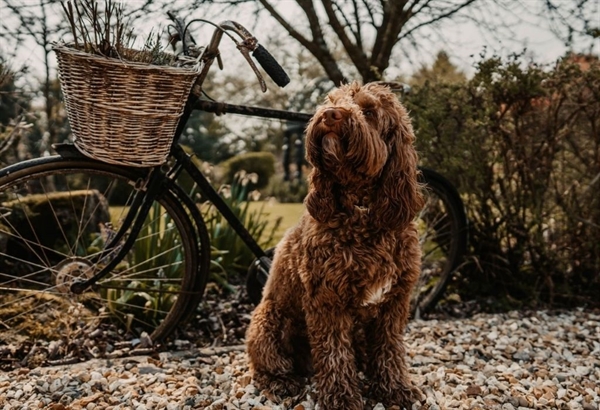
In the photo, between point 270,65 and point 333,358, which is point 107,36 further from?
point 333,358

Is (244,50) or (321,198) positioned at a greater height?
(244,50)

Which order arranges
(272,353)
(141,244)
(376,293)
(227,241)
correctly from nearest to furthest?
1. (376,293)
2. (272,353)
3. (141,244)
4. (227,241)

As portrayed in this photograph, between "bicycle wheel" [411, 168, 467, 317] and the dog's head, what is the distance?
126cm

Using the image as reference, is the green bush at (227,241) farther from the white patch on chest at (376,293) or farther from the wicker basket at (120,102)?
the white patch on chest at (376,293)

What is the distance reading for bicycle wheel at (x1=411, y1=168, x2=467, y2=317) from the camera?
3.86 meters

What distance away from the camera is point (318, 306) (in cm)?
251

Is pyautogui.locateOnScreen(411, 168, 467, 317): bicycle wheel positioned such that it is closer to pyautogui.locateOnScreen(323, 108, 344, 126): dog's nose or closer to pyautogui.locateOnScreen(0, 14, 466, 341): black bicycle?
pyautogui.locateOnScreen(0, 14, 466, 341): black bicycle

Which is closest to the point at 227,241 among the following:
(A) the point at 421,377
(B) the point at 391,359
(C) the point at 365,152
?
(A) the point at 421,377

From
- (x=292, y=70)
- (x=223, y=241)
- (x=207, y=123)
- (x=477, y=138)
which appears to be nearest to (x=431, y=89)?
(x=477, y=138)

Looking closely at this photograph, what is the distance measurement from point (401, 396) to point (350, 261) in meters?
0.72

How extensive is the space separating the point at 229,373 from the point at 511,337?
186 centimetres

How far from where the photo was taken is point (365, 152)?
86.7 inches

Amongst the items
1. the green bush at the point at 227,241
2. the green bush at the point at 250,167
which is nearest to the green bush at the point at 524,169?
the green bush at the point at 227,241

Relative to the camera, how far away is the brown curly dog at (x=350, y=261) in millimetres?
Answer: 2260
